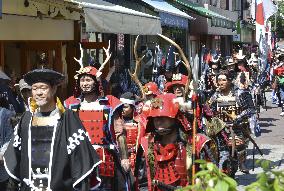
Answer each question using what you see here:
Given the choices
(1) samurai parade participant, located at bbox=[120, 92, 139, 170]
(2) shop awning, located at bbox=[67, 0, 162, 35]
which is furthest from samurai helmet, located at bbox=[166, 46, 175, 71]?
(1) samurai parade participant, located at bbox=[120, 92, 139, 170]

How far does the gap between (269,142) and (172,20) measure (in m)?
5.92

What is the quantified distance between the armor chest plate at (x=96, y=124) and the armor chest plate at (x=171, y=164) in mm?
1165

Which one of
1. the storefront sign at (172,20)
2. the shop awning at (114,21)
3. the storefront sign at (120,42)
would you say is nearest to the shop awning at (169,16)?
the storefront sign at (172,20)

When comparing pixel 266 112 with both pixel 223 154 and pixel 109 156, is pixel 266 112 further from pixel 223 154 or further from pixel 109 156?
pixel 109 156

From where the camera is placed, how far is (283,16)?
70812 mm

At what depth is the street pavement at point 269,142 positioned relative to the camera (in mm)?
10289

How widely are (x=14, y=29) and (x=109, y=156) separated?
231 inches

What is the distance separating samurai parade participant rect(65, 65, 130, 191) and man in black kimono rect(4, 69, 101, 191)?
1620 mm

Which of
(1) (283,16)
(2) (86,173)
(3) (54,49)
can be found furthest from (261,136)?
(1) (283,16)

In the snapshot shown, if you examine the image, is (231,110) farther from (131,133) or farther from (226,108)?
(131,133)

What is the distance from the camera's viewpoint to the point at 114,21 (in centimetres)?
1190

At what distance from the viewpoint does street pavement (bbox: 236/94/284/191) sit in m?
10.3

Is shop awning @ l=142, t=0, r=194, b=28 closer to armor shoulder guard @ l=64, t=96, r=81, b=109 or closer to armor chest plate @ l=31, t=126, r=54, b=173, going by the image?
armor shoulder guard @ l=64, t=96, r=81, b=109

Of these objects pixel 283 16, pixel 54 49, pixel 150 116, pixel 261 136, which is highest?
pixel 283 16
